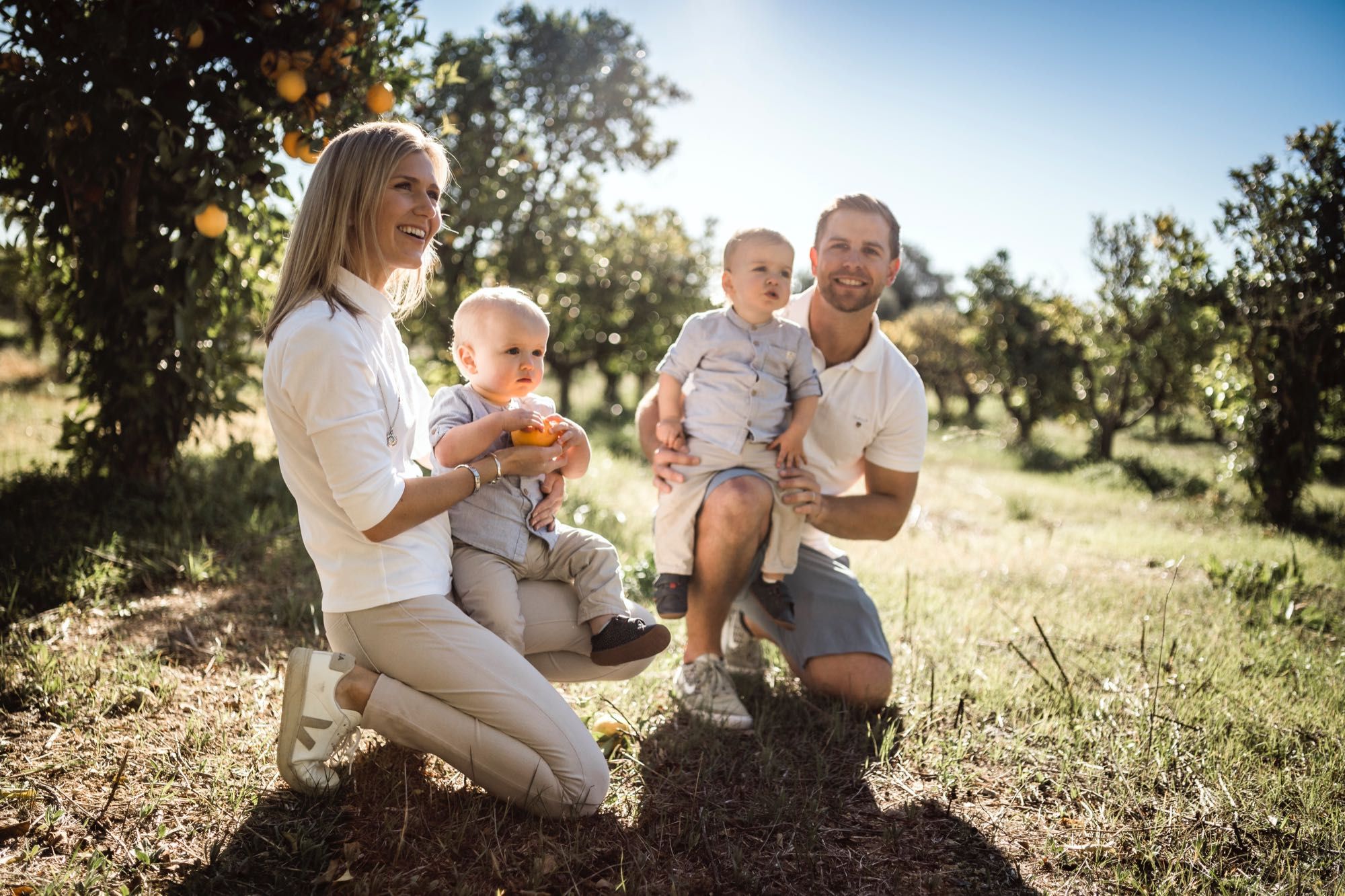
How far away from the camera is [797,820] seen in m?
2.46

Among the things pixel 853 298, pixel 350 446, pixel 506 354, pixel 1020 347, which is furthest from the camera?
pixel 1020 347

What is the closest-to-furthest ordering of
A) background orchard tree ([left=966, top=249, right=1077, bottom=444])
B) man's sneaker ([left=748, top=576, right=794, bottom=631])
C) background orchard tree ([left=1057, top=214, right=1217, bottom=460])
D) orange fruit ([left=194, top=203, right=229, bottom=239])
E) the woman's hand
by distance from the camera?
the woman's hand, man's sneaker ([left=748, top=576, right=794, bottom=631]), orange fruit ([left=194, top=203, right=229, bottom=239]), background orchard tree ([left=1057, top=214, right=1217, bottom=460]), background orchard tree ([left=966, top=249, right=1077, bottom=444])

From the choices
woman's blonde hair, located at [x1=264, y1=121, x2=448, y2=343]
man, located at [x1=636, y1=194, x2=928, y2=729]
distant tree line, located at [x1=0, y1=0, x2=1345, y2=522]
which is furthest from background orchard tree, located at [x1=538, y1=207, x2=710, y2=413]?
woman's blonde hair, located at [x1=264, y1=121, x2=448, y2=343]

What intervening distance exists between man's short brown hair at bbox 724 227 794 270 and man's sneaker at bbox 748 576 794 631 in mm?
1375

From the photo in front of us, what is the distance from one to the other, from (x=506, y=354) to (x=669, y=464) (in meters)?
0.94

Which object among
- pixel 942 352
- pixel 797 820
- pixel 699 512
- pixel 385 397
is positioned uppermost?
pixel 942 352

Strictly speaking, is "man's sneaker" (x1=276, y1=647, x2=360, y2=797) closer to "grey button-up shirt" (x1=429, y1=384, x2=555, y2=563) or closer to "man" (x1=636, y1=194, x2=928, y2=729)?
"grey button-up shirt" (x1=429, y1=384, x2=555, y2=563)

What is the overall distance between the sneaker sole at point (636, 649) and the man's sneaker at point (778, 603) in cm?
89

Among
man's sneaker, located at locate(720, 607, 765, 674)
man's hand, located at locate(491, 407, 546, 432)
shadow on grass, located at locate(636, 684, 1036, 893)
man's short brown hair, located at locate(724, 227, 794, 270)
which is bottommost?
shadow on grass, located at locate(636, 684, 1036, 893)

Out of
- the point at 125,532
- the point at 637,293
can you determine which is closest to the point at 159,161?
the point at 125,532

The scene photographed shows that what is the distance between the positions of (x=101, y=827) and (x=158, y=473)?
9.75 feet

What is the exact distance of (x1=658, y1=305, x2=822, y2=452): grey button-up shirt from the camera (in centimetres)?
325

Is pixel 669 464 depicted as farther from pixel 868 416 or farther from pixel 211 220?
pixel 211 220

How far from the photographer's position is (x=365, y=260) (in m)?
2.29
